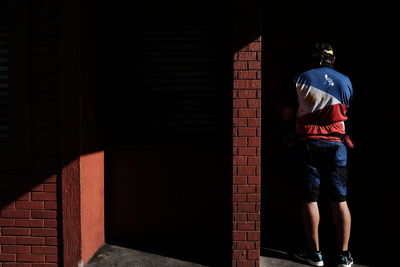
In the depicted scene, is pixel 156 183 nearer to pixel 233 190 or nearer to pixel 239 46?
pixel 233 190

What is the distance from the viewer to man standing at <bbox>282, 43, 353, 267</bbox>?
3500 millimetres

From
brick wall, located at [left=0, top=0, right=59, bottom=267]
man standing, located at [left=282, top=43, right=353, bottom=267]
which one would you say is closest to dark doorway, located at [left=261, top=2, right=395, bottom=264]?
man standing, located at [left=282, top=43, right=353, bottom=267]

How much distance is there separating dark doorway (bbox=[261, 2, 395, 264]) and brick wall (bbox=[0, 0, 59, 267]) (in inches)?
87.3

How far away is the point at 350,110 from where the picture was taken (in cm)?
425

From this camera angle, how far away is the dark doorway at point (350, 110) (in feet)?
13.7

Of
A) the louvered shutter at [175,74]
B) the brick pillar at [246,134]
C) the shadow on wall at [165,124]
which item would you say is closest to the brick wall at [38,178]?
the shadow on wall at [165,124]

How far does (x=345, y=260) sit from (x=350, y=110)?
64.6 inches

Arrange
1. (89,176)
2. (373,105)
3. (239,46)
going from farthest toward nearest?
1. (373,105)
2. (89,176)
3. (239,46)

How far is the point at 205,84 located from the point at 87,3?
149 centimetres

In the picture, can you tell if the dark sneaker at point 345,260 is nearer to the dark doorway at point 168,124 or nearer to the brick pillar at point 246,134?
the brick pillar at point 246,134

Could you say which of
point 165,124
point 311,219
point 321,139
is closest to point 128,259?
point 165,124

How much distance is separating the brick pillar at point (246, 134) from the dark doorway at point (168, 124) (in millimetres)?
755

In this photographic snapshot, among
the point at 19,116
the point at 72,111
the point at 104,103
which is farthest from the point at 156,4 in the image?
the point at 19,116

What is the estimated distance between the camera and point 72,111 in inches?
139
